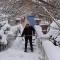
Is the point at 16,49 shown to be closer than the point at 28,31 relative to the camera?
Yes

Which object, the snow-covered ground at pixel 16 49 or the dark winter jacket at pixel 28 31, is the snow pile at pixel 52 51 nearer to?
the snow-covered ground at pixel 16 49

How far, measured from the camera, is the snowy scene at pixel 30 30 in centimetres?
396

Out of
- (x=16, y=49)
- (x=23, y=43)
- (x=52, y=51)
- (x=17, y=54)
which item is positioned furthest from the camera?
(x=23, y=43)

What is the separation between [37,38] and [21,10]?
119cm

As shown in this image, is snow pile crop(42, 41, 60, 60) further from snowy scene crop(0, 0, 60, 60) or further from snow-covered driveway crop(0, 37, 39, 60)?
snow-covered driveway crop(0, 37, 39, 60)

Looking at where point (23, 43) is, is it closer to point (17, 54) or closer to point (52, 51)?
point (17, 54)

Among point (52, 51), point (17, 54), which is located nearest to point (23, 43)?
point (17, 54)

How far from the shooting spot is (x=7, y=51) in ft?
17.0

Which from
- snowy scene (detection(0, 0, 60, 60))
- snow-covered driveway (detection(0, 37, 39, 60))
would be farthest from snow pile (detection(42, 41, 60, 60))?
snow-covered driveway (detection(0, 37, 39, 60))

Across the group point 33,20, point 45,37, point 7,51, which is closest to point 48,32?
point 45,37

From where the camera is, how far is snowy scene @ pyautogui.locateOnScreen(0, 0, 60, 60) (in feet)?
13.0

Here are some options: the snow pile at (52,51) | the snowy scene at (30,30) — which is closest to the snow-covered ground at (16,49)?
the snowy scene at (30,30)

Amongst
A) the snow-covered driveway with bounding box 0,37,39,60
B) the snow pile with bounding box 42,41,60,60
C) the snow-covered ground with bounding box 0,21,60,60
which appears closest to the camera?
the snow pile with bounding box 42,41,60,60

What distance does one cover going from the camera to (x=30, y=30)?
5.28 metres
